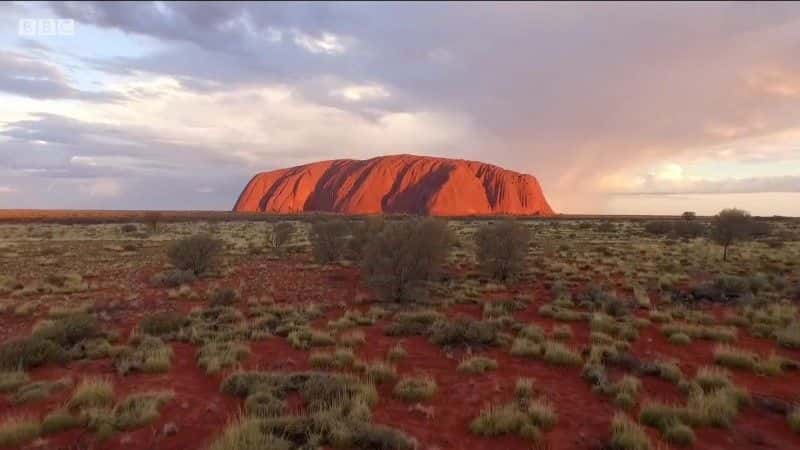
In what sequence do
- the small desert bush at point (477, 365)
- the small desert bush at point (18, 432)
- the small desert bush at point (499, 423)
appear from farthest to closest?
the small desert bush at point (477, 365), the small desert bush at point (499, 423), the small desert bush at point (18, 432)

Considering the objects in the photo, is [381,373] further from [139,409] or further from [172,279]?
[172,279]

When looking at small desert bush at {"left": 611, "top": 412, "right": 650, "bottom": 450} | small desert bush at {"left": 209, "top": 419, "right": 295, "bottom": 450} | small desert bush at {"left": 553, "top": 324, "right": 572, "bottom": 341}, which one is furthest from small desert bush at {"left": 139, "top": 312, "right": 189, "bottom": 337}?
small desert bush at {"left": 611, "top": 412, "right": 650, "bottom": 450}

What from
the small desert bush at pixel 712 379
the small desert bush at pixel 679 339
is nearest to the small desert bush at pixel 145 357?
the small desert bush at pixel 712 379

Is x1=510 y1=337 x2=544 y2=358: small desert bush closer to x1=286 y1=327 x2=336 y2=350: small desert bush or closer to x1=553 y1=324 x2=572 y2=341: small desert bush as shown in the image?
x1=553 y1=324 x2=572 y2=341: small desert bush

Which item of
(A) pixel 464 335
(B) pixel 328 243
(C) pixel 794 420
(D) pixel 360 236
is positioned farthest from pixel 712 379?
(B) pixel 328 243

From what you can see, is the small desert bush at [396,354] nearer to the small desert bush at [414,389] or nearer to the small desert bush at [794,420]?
the small desert bush at [414,389]
